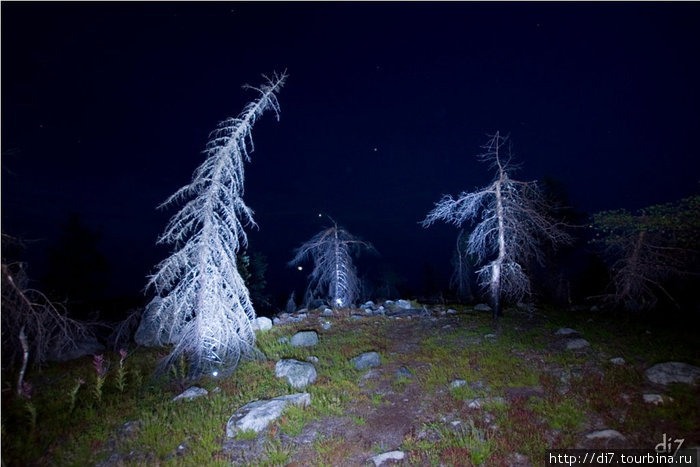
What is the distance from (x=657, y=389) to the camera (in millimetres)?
7191

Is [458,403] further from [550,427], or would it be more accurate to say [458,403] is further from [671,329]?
[671,329]

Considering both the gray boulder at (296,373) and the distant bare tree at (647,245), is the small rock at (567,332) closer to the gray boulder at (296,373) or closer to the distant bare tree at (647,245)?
the distant bare tree at (647,245)

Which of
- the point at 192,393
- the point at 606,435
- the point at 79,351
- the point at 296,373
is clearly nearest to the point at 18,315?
the point at 192,393

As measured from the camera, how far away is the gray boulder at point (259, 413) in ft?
22.5

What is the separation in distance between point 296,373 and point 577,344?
8.26 meters

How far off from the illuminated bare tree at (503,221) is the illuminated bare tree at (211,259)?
800 cm

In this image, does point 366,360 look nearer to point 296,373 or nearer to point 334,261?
point 296,373

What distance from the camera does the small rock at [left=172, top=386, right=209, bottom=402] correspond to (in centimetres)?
823

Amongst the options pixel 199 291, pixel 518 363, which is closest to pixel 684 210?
pixel 518 363

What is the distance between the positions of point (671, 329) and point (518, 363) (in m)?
6.39

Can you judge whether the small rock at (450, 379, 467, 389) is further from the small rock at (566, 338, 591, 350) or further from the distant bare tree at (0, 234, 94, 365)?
the distant bare tree at (0, 234, 94, 365)

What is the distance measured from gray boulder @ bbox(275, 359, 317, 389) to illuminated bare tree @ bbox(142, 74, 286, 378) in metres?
1.61

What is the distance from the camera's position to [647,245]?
13398 millimetres

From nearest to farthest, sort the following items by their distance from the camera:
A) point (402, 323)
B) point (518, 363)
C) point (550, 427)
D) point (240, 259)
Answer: point (550, 427) < point (518, 363) < point (402, 323) < point (240, 259)
